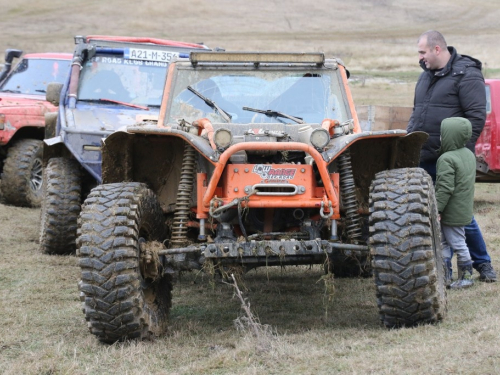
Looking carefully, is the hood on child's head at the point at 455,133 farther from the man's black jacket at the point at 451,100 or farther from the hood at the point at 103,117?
the hood at the point at 103,117

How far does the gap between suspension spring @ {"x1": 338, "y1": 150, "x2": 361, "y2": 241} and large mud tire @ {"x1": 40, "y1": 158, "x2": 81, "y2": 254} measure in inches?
144

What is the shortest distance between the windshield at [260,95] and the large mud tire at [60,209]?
8.07ft

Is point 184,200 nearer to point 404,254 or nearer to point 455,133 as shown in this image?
point 404,254

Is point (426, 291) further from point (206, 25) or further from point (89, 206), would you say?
point (206, 25)

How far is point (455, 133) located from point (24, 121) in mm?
6926

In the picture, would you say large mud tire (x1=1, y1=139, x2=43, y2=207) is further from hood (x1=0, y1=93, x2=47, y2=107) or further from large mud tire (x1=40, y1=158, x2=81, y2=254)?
large mud tire (x1=40, y1=158, x2=81, y2=254)

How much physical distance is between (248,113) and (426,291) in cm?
201

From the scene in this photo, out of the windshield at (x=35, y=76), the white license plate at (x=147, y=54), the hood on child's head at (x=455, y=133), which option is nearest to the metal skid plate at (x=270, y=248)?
the hood on child's head at (x=455, y=133)

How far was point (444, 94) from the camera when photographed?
7.05m

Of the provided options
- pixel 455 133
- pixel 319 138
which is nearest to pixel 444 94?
pixel 455 133

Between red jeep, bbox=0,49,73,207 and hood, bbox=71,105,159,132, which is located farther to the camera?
red jeep, bbox=0,49,73,207

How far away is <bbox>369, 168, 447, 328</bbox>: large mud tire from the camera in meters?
5.14

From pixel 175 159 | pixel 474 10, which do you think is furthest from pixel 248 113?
pixel 474 10

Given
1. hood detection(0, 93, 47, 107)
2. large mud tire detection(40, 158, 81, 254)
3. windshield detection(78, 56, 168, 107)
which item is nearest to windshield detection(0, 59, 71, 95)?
hood detection(0, 93, 47, 107)
